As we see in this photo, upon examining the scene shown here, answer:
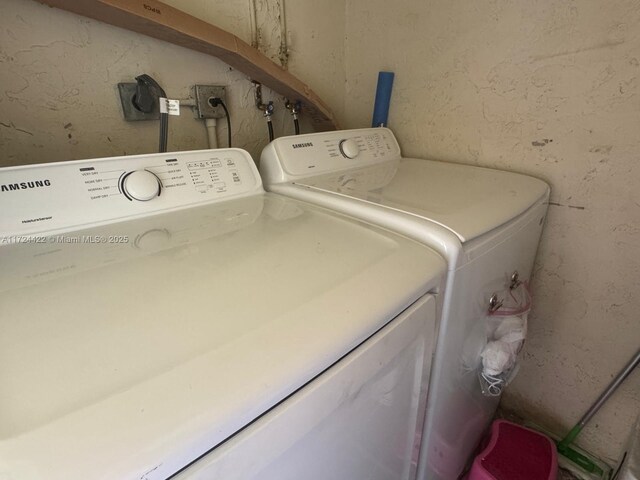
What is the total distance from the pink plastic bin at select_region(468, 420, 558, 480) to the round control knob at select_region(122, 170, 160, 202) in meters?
1.23

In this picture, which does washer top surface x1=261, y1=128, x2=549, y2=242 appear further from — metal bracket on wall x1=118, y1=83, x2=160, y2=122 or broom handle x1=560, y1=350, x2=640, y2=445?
broom handle x1=560, y1=350, x2=640, y2=445

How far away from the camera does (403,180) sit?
3.25ft

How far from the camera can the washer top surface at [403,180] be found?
71 centimetres

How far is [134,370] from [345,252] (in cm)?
34

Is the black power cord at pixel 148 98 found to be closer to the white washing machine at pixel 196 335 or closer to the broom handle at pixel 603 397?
the white washing machine at pixel 196 335

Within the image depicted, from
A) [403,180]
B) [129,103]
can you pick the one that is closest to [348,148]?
[403,180]

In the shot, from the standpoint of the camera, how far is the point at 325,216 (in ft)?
2.39

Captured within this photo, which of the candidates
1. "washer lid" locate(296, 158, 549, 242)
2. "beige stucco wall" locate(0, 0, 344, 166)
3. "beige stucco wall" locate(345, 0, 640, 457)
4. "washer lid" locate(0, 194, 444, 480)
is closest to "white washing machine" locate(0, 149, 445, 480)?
"washer lid" locate(0, 194, 444, 480)

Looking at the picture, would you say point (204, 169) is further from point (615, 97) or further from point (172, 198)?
point (615, 97)

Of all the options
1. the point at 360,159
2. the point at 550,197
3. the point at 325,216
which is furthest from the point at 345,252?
the point at 550,197

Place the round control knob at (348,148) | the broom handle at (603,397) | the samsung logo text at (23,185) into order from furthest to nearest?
the round control knob at (348,148)
the broom handle at (603,397)
the samsung logo text at (23,185)

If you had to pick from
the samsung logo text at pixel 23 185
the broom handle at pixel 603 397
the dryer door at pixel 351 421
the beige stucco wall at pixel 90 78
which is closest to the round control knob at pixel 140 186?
the samsung logo text at pixel 23 185

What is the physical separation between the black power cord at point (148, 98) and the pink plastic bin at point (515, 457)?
1.37 metres

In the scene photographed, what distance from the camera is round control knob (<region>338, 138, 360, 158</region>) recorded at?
1.12 meters
